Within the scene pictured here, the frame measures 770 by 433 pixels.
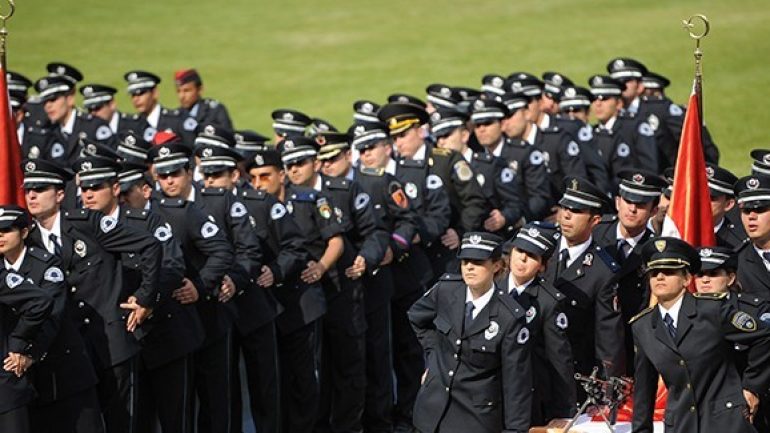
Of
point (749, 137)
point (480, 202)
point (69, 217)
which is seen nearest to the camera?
point (69, 217)

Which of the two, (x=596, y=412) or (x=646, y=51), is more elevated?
(x=596, y=412)

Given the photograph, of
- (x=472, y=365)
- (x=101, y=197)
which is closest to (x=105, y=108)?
(x=101, y=197)

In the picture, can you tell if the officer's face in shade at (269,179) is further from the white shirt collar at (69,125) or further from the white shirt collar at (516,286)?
the white shirt collar at (69,125)

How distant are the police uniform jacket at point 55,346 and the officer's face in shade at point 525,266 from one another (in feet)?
9.45

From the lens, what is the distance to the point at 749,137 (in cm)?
2417

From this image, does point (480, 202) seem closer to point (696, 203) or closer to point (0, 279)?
point (696, 203)

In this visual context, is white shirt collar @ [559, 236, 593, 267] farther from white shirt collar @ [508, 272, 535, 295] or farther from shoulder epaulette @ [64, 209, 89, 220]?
shoulder epaulette @ [64, 209, 89, 220]

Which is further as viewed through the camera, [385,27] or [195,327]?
[385,27]

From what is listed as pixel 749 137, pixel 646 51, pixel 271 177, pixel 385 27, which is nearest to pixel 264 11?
pixel 385 27

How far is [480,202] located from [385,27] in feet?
58.9

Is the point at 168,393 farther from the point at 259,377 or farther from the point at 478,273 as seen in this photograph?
the point at 478,273

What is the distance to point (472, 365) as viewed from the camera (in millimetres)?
10328

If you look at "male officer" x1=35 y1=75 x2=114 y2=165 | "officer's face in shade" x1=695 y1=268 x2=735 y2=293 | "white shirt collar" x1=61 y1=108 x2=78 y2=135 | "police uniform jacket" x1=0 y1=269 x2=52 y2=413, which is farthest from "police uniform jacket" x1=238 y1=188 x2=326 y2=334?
"white shirt collar" x1=61 y1=108 x2=78 y2=135

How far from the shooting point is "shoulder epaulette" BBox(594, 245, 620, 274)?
37.8ft
